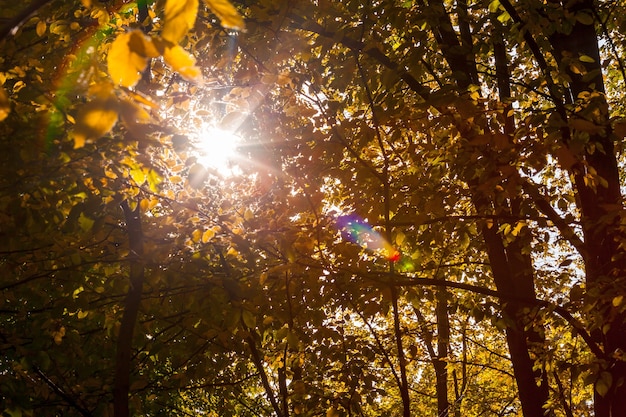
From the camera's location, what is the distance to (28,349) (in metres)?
3.73

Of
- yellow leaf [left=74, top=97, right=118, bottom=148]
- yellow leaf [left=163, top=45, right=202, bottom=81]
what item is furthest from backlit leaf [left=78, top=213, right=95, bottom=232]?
yellow leaf [left=163, top=45, right=202, bottom=81]

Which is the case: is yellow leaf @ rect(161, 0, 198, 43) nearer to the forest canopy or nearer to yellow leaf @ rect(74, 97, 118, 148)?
yellow leaf @ rect(74, 97, 118, 148)

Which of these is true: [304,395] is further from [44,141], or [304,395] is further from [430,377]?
[430,377]

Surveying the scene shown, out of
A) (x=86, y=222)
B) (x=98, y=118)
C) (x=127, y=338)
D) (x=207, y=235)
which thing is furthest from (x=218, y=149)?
(x=98, y=118)

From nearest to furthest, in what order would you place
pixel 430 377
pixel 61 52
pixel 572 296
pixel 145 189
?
pixel 145 189, pixel 572 296, pixel 61 52, pixel 430 377

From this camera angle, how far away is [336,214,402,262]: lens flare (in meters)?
4.52

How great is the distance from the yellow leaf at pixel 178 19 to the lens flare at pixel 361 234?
3.46 metres

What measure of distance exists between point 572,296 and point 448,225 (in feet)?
3.97

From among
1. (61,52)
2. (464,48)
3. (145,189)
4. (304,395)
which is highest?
(61,52)

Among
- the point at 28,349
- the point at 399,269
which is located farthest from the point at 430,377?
the point at 28,349

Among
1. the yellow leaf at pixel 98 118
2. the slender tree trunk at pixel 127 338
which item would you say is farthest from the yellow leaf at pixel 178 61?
the slender tree trunk at pixel 127 338

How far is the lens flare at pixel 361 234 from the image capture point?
14.8ft

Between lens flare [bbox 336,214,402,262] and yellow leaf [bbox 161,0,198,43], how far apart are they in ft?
11.4

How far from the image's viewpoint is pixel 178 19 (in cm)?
106
